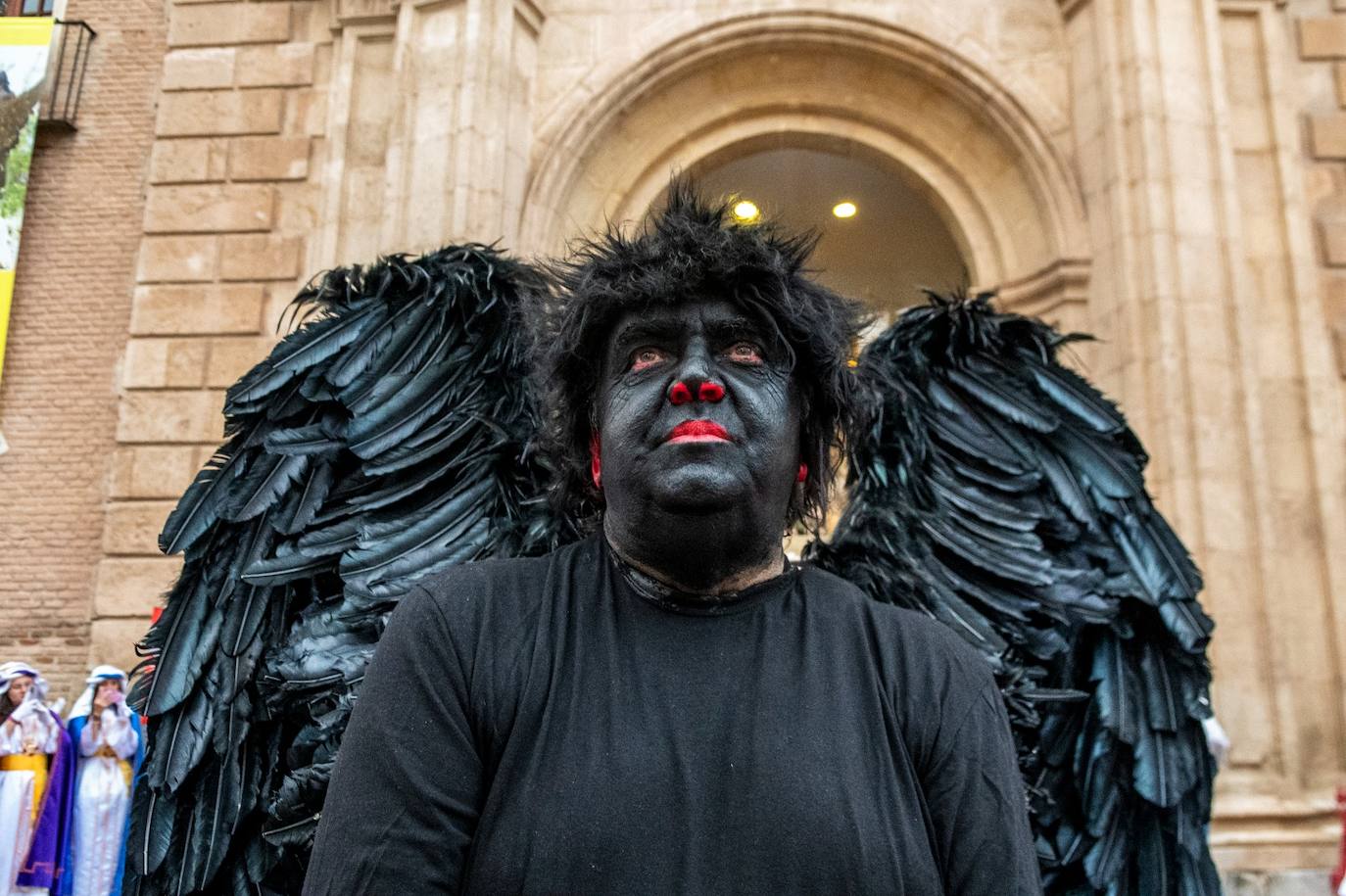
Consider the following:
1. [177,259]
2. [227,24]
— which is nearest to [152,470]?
[177,259]

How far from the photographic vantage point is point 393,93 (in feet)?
21.8

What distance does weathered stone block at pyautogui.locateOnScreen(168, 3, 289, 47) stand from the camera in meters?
7.41

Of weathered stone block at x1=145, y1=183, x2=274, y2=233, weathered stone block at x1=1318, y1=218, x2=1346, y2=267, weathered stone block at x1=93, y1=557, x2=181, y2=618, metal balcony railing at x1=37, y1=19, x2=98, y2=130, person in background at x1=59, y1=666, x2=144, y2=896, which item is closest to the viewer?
person in background at x1=59, y1=666, x2=144, y2=896

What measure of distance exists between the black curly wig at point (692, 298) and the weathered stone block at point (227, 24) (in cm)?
712

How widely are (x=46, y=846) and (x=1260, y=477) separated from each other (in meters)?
7.02

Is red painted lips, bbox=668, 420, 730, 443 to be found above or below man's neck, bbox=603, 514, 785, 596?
above

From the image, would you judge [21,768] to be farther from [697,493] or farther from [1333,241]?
[1333,241]

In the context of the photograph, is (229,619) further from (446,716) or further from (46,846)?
(46,846)

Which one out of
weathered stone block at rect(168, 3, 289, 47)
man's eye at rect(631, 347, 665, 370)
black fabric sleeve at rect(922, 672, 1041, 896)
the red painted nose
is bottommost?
black fabric sleeve at rect(922, 672, 1041, 896)

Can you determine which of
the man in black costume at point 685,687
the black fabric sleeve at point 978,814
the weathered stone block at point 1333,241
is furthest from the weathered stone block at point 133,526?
the weathered stone block at point 1333,241

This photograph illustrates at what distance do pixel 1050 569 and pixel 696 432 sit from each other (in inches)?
46.7

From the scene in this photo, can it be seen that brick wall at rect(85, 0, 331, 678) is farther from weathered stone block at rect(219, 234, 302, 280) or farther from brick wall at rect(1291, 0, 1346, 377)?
brick wall at rect(1291, 0, 1346, 377)

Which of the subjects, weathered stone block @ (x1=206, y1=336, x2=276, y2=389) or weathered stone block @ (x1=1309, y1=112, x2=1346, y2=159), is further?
weathered stone block @ (x1=206, y1=336, x2=276, y2=389)

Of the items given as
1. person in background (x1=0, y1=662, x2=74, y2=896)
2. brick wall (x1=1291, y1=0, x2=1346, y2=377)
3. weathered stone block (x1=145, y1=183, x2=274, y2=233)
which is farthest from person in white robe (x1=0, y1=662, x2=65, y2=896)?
brick wall (x1=1291, y1=0, x2=1346, y2=377)
